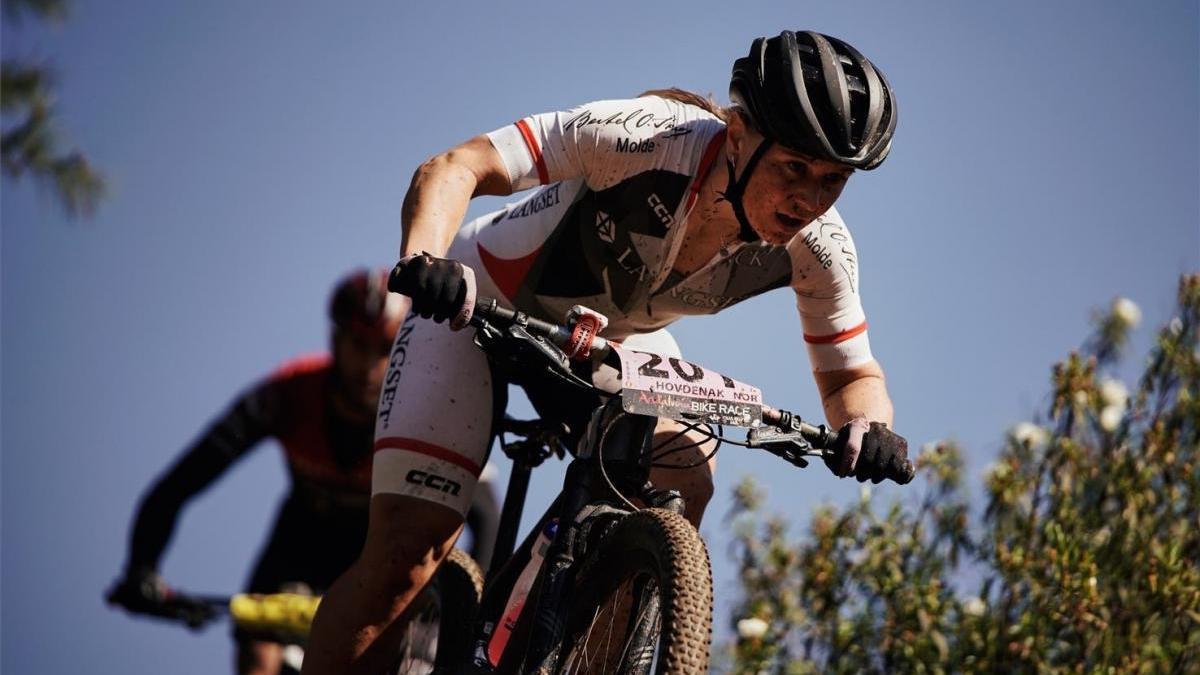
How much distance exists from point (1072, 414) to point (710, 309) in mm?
3001

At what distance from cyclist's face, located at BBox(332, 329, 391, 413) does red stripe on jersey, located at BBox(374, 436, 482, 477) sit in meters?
2.36

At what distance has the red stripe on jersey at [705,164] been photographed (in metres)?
4.95

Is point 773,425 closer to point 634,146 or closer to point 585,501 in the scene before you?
point 585,501

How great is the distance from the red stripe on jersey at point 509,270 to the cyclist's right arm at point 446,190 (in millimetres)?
433

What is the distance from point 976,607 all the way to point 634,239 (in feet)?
9.76

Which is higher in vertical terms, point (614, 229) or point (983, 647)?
point (614, 229)

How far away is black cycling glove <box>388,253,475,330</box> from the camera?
13.0 feet

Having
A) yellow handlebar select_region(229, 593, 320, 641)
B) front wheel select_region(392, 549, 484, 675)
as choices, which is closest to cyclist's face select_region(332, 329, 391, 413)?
yellow handlebar select_region(229, 593, 320, 641)

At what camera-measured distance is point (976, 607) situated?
7.05 metres

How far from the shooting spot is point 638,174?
4941 millimetres

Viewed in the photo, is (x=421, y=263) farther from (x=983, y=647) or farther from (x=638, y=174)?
(x=983, y=647)

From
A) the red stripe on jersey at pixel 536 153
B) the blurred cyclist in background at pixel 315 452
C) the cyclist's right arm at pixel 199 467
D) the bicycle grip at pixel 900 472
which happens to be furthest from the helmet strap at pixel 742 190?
the cyclist's right arm at pixel 199 467

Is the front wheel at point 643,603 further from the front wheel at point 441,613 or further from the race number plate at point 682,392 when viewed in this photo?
the front wheel at point 441,613

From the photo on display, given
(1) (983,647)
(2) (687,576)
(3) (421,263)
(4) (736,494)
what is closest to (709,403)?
(2) (687,576)
